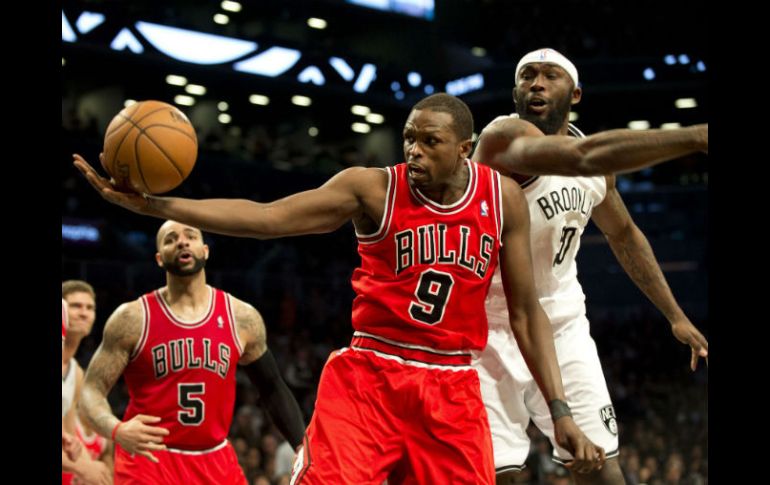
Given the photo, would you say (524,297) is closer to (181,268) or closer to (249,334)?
(249,334)

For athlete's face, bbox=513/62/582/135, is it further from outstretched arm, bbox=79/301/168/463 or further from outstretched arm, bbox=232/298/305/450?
outstretched arm, bbox=79/301/168/463

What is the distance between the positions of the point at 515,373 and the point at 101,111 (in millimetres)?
19016

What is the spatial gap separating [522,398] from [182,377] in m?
2.01

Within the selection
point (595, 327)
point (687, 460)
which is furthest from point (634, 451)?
point (595, 327)

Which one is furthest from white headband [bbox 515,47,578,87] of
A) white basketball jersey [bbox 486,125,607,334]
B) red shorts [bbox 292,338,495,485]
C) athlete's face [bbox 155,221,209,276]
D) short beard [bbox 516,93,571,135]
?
athlete's face [bbox 155,221,209,276]

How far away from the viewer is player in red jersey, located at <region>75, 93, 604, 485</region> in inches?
161

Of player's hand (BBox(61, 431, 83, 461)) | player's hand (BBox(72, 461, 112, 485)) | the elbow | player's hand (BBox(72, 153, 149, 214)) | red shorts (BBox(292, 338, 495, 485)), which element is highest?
player's hand (BBox(72, 153, 149, 214))

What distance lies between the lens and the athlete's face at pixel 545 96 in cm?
514

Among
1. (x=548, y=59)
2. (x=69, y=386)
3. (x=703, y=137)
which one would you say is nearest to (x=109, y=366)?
(x=69, y=386)

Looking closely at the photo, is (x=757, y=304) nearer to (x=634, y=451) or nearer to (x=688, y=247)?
(x=634, y=451)

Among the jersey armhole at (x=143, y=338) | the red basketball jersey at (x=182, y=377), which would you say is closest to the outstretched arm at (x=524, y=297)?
the red basketball jersey at (x=182, y=377)

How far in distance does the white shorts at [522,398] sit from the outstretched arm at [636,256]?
0.64 m

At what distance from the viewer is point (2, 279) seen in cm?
286

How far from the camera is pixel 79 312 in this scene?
23.8 ft
